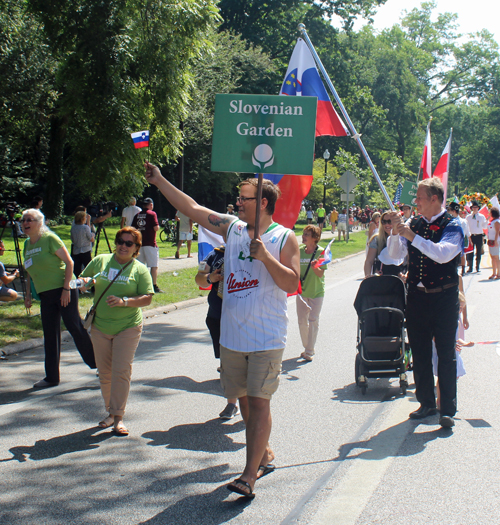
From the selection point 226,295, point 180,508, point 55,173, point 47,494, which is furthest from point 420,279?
point 55,173

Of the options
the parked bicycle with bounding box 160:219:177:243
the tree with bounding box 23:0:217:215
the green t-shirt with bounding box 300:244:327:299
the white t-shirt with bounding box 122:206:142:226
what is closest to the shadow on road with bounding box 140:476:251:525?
the green t-shirt with bounding box 300:244:327:299

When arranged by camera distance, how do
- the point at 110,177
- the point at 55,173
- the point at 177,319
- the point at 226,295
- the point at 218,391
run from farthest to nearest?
the point at 55,173, the point at 110,177, the point at 177,319, the point at 218,391, the point at 226,295

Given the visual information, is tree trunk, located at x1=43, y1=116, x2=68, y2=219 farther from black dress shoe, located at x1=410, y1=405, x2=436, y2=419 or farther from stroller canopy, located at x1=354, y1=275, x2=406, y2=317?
black dress shoe, located at x1=410, y1=405, x2=436, y2=419

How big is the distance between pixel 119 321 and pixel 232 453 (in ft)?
4.88

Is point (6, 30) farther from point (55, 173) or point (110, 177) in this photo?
point (55, 173)

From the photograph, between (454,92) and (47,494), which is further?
(454,92)

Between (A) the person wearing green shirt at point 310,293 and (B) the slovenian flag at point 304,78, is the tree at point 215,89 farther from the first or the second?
(A) the person wearing green shirt at point 310,293

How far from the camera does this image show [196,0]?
13664 millimetres

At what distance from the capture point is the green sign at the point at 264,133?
416 centimetres

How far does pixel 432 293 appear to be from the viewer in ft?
17.9

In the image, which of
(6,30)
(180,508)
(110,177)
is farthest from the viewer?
(6,30)

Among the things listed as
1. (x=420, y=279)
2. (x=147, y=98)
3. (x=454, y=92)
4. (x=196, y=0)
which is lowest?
(x=420, y=279)

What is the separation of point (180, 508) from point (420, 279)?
2887 millimetres

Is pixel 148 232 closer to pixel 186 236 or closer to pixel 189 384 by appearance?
pixel 189 384
